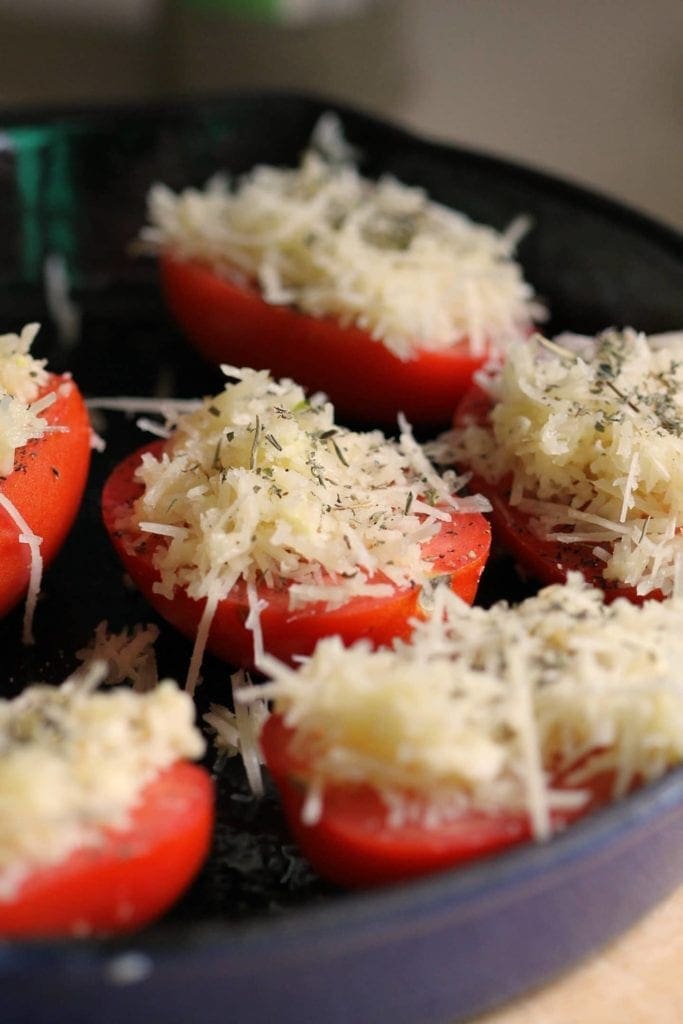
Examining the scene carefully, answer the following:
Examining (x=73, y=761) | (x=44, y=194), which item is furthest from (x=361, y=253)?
(x=73, y=761)

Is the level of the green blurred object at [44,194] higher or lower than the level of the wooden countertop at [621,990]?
higher

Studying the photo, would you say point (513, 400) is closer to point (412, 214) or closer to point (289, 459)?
point (289, 459)

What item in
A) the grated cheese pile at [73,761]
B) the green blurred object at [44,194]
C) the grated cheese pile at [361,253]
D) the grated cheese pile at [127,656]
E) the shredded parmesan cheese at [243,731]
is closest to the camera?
the grated cheese pile at [73,761]

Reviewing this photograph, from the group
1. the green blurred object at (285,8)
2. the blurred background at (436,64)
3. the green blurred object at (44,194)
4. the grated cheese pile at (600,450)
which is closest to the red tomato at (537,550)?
the grated cheese pile at (600,450)

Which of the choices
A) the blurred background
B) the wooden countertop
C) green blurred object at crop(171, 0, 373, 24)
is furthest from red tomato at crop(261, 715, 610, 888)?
green blurred object at crop(171, 0, 373, 24)

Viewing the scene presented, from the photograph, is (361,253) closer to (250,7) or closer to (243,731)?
(243,731)

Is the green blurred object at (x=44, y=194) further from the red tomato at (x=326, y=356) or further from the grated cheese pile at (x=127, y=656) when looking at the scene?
the grated cheese pile at (x=127, y=656)
